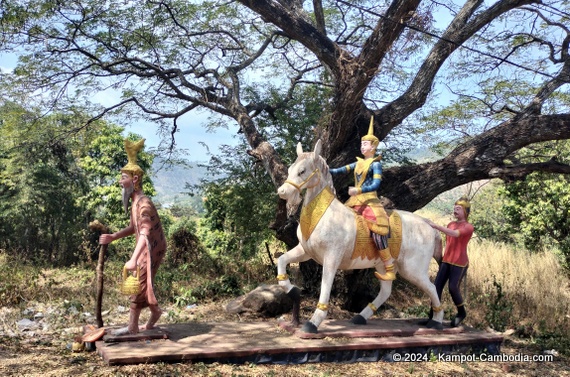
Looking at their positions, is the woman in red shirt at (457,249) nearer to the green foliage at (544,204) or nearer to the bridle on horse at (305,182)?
the bridle on horse at (305,182)

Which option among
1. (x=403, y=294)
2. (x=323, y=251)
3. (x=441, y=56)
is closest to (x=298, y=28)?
(x=441, y=56)

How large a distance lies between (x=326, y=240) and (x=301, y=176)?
0.76m

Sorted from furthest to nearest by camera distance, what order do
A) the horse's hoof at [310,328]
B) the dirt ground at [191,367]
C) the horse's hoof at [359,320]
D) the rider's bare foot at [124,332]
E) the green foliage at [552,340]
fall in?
the green foliage at [552,340] → the horse's hoof at [359,320] → the horse's hoof at [310,328] → the rider's bare foot at [124,332] → the dirt ground at [191,367]

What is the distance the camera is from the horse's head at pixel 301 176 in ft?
17.6

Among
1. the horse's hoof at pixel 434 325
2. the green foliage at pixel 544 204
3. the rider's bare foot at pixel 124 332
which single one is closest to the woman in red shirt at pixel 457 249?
the horse's hoof at pixel 434 325

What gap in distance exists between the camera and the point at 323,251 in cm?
557

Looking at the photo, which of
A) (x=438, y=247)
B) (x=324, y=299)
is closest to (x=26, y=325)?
(x=324, y=299)

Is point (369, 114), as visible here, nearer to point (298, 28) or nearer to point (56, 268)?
point (298, 28)

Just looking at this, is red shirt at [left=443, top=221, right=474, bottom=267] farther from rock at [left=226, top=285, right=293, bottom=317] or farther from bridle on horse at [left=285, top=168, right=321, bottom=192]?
rock at [left=226, top=285, right=293, bottom=317]

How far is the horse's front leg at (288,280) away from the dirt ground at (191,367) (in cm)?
79

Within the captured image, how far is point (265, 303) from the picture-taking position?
704 centimetres

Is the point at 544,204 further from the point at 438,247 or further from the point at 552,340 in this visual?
the point at 438,247

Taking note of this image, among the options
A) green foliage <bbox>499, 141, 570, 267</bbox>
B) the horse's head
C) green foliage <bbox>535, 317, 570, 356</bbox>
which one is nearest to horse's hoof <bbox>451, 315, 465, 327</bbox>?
green foliage <bbox>535, 317, 570, 356</bbox>

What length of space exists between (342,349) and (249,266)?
17.7ft
